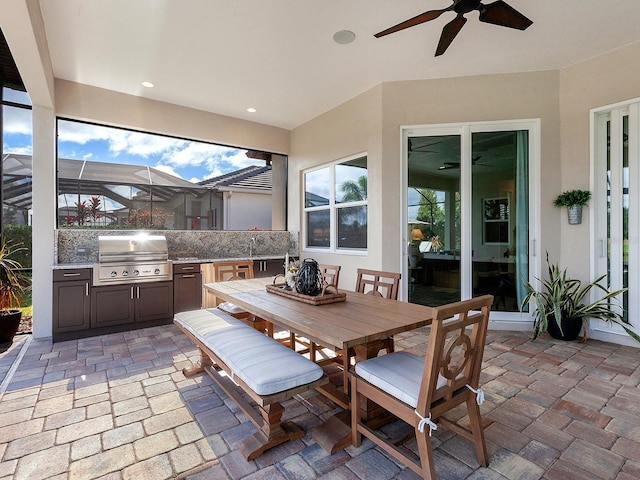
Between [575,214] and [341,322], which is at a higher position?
[575,214]

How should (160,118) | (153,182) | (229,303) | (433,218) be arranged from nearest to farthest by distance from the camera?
1. (229,303)
2. (433,218)
3. (160,118)
4. (153,182)

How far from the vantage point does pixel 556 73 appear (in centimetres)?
393

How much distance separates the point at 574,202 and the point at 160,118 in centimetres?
545

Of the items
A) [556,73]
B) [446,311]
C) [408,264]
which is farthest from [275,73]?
[446,311]

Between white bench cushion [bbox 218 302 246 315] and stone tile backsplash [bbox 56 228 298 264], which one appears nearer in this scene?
white bench cushion [bbox 218 302 246 315]

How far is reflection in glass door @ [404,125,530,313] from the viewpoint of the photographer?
13.5 feet

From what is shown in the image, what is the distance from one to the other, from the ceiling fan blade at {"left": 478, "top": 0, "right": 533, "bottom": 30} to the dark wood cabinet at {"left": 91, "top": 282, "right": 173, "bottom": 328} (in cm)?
434

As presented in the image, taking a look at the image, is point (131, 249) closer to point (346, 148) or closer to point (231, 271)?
point (231, 271)

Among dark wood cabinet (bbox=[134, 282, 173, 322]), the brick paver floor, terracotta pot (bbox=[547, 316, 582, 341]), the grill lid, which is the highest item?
the grill lid

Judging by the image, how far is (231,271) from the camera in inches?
139

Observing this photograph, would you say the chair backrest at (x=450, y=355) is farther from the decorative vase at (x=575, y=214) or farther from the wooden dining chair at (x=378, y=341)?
the decorative vase at (x=575, y=214)

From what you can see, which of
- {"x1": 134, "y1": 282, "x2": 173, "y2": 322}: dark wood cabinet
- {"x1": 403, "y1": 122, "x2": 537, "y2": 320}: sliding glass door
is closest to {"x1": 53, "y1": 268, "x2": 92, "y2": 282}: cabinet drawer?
{"x1": 134, "y1": 282, "x2": 173, "y2": 322}: dark wood cabinet

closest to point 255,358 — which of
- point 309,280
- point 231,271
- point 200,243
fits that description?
point 309,280

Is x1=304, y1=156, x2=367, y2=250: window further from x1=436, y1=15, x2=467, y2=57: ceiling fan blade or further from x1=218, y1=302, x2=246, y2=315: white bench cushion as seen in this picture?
x1=218, y1=302, x2=246, y2=315: white bench cushion
